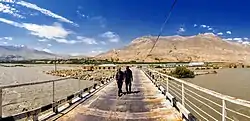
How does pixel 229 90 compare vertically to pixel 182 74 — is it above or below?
below

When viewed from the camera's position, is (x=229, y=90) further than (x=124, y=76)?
Yes

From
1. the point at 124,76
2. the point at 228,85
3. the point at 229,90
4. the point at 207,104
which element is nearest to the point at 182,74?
the point at 228,85

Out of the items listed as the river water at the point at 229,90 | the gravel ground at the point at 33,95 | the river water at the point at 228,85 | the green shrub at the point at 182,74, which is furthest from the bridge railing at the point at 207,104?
the green shrub at the point at 182,74

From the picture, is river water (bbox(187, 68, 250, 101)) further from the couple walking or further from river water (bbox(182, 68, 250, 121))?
the couple walking

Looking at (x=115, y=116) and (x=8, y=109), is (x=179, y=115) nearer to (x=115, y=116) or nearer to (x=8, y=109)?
(x=115, y=116)

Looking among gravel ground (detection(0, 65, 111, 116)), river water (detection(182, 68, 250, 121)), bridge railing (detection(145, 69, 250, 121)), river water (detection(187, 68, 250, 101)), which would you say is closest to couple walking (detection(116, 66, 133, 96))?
bridge railing (detection(145, 69, 250, 121))

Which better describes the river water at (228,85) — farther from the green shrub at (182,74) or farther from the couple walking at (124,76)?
the couple walking at (124,76)

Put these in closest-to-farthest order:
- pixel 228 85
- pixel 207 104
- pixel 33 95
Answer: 1. pixel 207 104
2. pixel 33 95
3. pixel 228 85

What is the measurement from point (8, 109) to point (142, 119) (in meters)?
20.1

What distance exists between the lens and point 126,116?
11.0 meters

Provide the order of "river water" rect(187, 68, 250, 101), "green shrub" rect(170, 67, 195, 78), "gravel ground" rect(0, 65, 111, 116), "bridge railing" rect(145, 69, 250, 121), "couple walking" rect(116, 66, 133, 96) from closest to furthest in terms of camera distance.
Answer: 1. "bridge railing" rect(145, 69, 250, 121)
2. "couple walking" rect(116, 66, 133, 96)
3. "gravel ground" rect(0, 65, 111, 116)
4. "river water" rect(187, 68, 250, 101)
5. "green shrub" rect(170, 67, 195, 78)

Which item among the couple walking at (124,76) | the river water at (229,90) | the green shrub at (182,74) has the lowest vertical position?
the river water at (229,90)

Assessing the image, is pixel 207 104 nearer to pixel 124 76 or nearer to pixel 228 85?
pixel 124 76

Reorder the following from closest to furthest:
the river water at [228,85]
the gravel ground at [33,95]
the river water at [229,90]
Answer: the river water at [229,90], the gravel ground at [33,95], the river water at [228,85]
